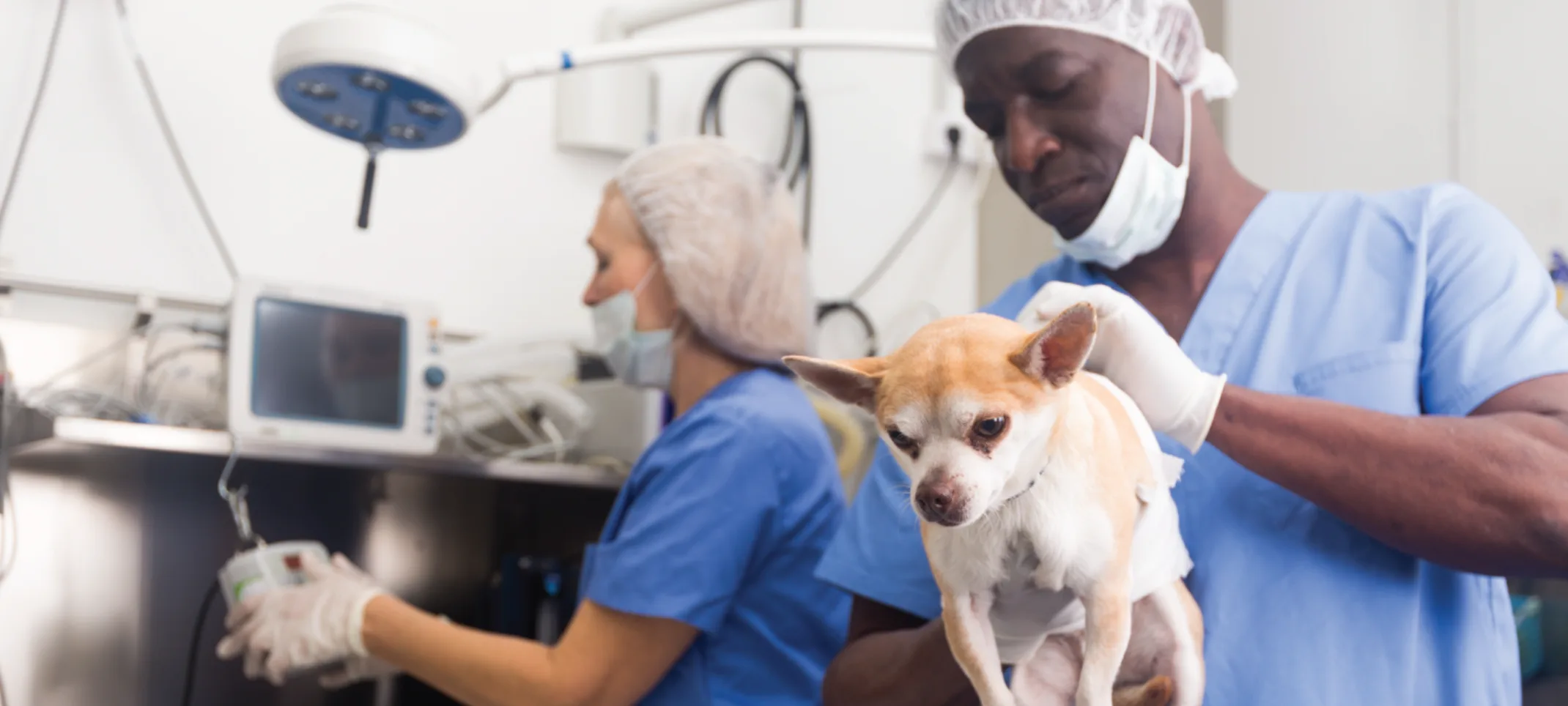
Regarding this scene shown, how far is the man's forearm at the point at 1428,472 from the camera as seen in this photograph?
0.71 m

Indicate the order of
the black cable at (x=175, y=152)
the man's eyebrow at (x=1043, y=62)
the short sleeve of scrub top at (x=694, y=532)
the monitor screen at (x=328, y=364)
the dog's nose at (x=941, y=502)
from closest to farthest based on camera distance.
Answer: the dog's nose at (x=941, y=502), the man's eyebrow at (x=1043, y=62), the short sleeve of scrub top at (x=694, y=532), the monitor screen at (x=328, y=364), the black cable at (x=175, y=152)

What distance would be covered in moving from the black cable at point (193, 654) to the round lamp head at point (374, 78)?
2.29ft

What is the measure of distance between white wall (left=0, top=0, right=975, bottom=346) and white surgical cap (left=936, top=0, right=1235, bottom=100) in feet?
4.17

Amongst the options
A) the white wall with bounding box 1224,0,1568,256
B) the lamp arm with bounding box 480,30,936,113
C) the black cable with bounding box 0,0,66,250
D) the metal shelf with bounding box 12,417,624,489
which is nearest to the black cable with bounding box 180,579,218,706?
the metal shelf with bounding box 12,417,624,489

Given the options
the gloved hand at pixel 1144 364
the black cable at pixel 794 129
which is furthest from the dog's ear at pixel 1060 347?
the black cable at pixel 794 129

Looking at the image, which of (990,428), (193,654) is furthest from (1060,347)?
(193,654)

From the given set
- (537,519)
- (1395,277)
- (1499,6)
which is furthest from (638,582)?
(1499,6)

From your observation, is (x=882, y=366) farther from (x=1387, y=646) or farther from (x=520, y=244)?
(x=520, y=244)

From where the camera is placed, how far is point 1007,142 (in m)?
0.89

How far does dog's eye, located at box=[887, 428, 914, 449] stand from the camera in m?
0.57

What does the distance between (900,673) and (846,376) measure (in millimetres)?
332

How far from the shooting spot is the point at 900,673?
33.2 inches

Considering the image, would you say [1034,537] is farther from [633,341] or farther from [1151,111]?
[633,341]

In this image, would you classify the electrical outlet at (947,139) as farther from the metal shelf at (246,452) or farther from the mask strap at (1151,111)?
the mask strap at (1151,111)
